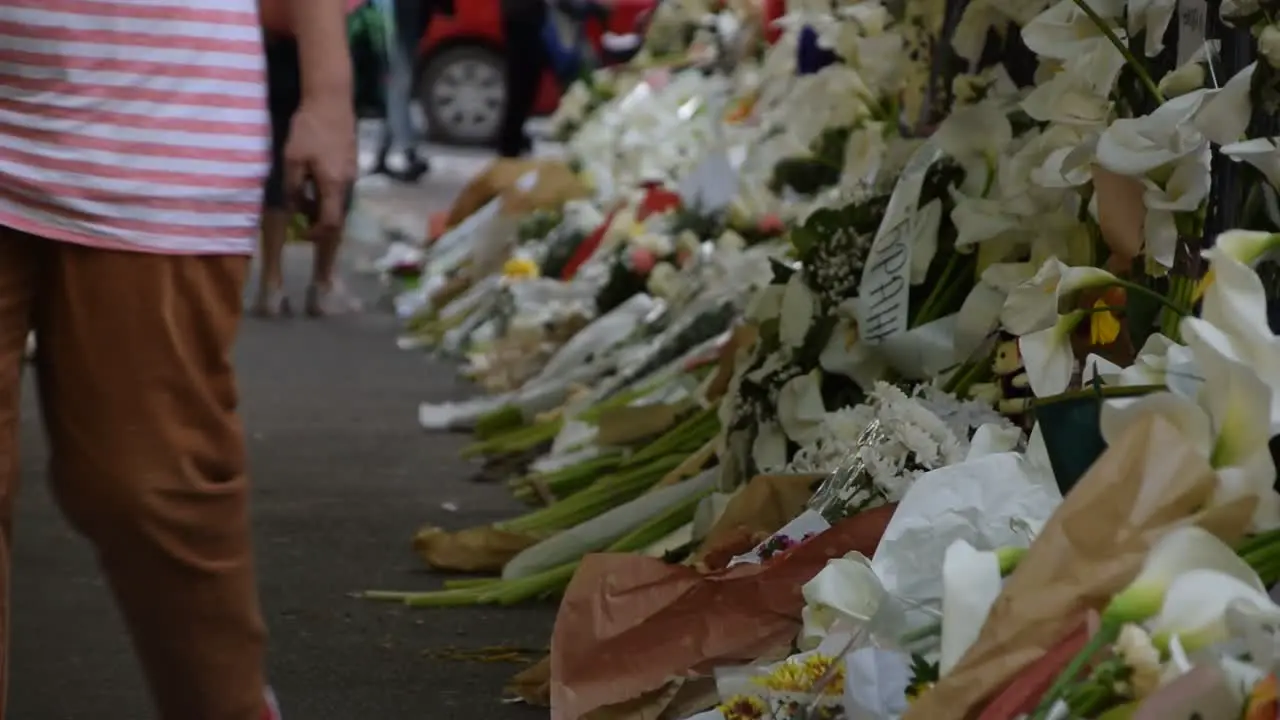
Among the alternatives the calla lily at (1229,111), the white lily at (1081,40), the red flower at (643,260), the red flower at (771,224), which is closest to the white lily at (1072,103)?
the white lily at (1081,40)

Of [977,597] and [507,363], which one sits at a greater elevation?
[977,597]

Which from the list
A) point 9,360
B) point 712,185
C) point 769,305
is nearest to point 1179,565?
point 9,360

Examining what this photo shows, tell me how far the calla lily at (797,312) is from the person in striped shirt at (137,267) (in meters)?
1.29

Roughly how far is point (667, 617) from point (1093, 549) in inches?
37.4

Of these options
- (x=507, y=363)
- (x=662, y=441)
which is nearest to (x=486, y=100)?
(x=507, y=363)

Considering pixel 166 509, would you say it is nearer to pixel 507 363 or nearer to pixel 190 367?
pixel 190 367

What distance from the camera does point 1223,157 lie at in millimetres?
2102

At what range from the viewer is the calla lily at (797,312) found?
3426 mm

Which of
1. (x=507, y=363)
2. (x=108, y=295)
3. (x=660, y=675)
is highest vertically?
(x=108, y=295)

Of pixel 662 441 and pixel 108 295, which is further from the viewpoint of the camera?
pixel 662 441

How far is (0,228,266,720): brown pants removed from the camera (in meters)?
2.20

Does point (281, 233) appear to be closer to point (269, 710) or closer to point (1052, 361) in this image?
point (269, 710)

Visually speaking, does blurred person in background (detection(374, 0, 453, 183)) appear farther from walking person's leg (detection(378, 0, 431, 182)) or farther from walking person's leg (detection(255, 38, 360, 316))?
walking person's leg (detection(255, 38, 360, 316))

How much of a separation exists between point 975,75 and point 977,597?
5.99ft
